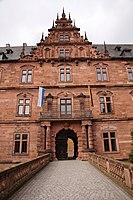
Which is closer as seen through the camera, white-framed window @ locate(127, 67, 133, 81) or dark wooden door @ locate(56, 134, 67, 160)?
dark wooden door @ locate(56, 134, 67, 160)

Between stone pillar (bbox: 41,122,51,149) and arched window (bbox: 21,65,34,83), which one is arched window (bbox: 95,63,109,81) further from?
stone pillar (bbox: 41,122,51,149)

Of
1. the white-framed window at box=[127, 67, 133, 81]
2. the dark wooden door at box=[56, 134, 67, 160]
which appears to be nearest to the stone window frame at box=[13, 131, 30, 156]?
the dark wooden door at box=[56, 134, 67, 160]

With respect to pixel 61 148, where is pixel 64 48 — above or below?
above

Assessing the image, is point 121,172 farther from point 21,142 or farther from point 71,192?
point 21,142

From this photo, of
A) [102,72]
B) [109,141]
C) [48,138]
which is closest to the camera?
[48,138]

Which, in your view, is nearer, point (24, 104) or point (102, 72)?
point (24, 104)

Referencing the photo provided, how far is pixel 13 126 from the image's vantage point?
1628 cm

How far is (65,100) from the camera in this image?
17.5 meters

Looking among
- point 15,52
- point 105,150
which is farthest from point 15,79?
point 105,150

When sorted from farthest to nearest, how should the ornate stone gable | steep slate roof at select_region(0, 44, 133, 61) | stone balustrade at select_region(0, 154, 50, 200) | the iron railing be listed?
steep slate roof at select_region(0, 44, 133, 61), the ornate stone gable, the iron railing, stone balustrade at select_region(0, 154, 50, 200)

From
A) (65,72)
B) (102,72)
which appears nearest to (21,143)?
(65,72)

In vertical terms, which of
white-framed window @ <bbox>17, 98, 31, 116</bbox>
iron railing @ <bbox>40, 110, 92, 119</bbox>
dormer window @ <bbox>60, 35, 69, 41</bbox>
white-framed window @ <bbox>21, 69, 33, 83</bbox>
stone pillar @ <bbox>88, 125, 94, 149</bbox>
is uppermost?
dormer window @ <bbox>60, 35, 69, 41</bbox>

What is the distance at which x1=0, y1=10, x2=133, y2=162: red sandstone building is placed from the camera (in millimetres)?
15625

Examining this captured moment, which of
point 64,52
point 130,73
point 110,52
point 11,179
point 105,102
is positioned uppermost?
point 110,52
